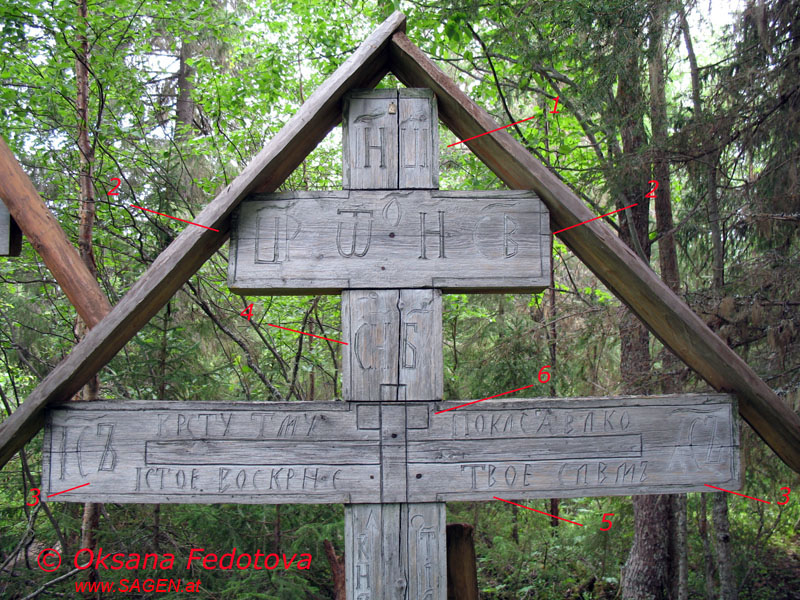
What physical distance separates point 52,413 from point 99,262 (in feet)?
12.2

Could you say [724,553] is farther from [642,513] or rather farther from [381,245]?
[381,245]

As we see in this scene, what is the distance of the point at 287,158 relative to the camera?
2.38 metres

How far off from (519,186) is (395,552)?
1556mm

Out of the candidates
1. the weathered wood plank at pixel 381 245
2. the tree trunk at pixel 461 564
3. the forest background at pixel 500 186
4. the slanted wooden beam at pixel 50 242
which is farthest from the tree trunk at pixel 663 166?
the slanted wooden beam at pixel 50 242

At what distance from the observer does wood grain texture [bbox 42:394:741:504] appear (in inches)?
86.9

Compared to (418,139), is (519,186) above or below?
below

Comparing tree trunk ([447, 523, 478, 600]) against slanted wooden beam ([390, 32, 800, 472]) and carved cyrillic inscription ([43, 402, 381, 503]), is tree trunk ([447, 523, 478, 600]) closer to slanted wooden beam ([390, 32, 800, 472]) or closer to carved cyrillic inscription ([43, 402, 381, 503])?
carved cyrillic inscription ([43, 402, 381, 503])

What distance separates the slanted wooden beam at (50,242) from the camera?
231 centimetres

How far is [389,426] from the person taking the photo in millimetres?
2250

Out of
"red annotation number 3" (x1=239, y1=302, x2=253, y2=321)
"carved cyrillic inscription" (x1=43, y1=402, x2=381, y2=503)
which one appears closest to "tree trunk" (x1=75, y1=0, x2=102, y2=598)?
"red annotation number 3" (x1=239, y1=302, x2=253, y2=321)

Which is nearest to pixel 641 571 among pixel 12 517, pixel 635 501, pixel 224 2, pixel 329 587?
pixel 635 501

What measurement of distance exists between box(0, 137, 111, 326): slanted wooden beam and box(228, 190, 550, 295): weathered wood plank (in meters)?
0.59

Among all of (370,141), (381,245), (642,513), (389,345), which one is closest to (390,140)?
(370,141)

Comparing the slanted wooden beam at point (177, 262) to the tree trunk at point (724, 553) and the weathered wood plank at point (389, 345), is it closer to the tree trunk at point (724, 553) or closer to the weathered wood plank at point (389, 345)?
the weathered wood plank at point (389, 345)
